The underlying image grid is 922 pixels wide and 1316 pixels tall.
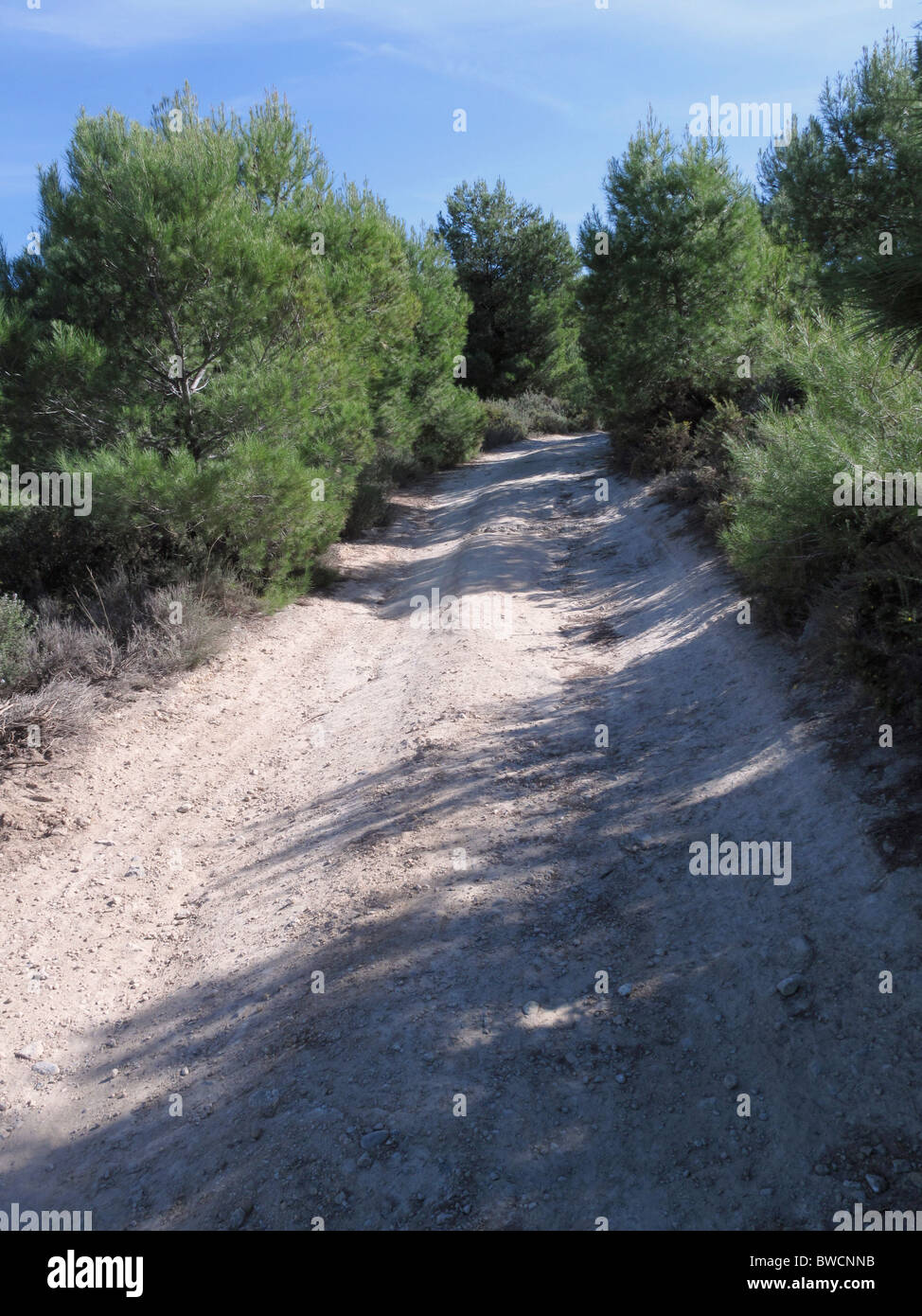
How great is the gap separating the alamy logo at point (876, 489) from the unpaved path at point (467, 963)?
4.42ft

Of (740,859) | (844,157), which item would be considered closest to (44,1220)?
(740,859)

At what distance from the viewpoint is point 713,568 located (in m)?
8.95

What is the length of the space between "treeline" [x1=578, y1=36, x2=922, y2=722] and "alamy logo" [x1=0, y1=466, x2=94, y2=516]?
630 cm

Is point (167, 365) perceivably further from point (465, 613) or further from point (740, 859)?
point (740, 859)

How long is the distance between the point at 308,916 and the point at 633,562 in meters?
7.51

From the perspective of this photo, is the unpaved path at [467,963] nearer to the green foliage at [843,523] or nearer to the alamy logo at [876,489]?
the green foliage at [843,523]

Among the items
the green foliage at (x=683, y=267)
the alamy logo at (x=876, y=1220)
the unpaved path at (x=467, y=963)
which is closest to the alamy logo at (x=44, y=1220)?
the unpaved path at (x=467, y=963)

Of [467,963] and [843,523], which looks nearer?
[467,963]

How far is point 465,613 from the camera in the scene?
9992mm

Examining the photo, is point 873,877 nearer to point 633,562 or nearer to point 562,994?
point 562,994

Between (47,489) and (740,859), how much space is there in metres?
7.70
